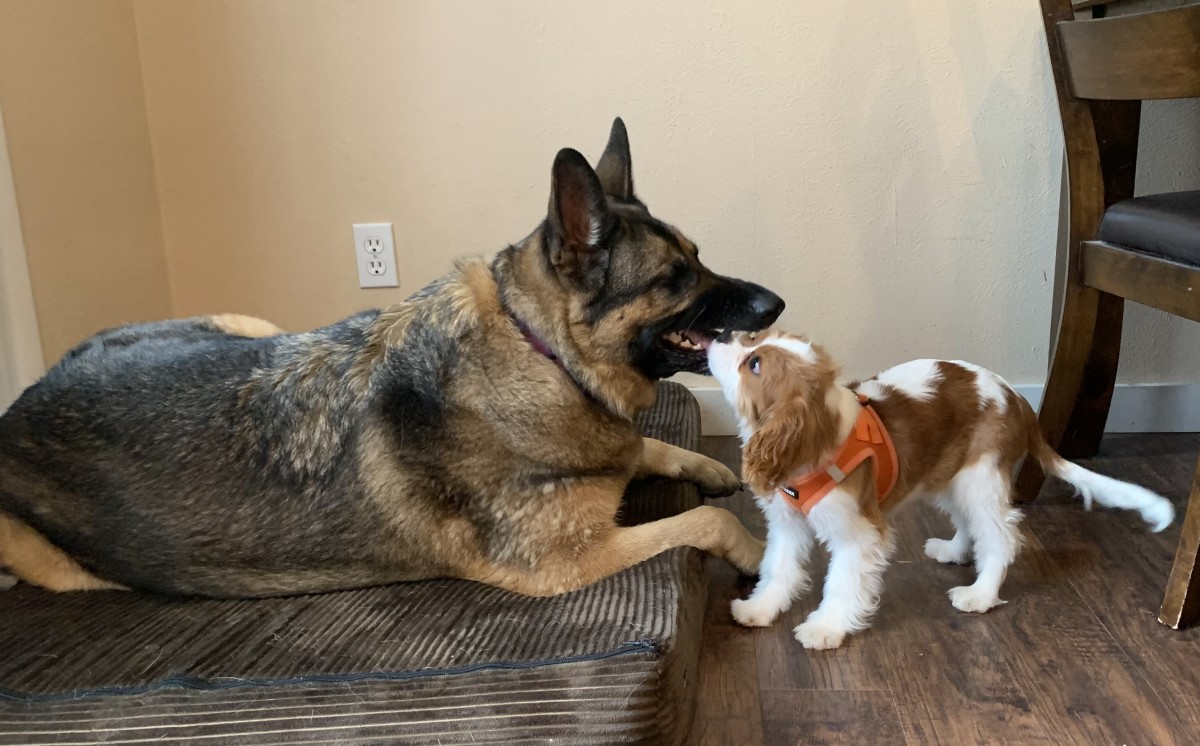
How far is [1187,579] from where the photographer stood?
177 centimetres

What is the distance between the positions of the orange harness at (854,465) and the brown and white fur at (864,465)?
2 centimetres

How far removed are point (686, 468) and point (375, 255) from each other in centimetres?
136

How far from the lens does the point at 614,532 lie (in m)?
1.86

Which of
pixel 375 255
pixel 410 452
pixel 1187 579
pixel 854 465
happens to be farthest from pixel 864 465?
pixel 375 255

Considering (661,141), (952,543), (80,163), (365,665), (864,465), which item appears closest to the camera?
(365,665)

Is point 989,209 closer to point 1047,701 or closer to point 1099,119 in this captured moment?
point 1099,119

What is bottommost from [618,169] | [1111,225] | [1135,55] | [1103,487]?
[1103,487]

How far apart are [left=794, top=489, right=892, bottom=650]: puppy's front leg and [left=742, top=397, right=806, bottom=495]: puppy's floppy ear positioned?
5.9 inches

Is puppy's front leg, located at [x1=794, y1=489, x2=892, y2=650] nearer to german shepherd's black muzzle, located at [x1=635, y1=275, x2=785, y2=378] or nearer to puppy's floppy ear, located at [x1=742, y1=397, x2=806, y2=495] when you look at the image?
puppy's floppy ear, located at [x1=742, y1=397, x2=806, y2=495]

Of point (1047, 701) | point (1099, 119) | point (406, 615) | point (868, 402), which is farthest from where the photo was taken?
point (1099, 119)

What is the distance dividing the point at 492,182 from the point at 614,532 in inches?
56.6

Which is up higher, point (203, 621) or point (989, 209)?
point (989, 209)

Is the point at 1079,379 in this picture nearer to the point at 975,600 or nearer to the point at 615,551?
the point at 975,600

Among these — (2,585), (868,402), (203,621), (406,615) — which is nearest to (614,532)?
(406,615)
